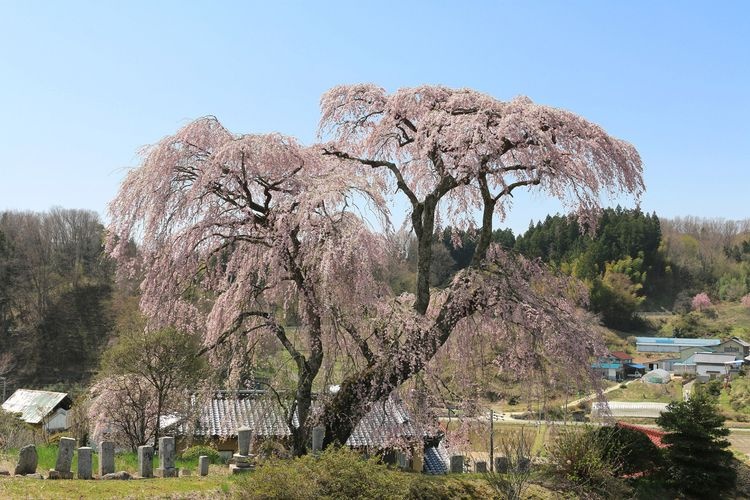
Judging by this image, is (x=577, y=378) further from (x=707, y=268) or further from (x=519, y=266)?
(x=707, y=268)

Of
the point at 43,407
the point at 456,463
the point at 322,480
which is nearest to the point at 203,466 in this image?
the point at 322,480

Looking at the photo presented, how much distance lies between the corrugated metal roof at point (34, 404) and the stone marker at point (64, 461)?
19.7 metres

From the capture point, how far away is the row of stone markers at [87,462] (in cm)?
838

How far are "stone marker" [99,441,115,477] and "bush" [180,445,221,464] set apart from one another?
→ 24.2 ft

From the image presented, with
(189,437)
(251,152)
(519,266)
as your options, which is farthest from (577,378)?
(189,437)

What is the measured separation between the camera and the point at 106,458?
28.9 ft

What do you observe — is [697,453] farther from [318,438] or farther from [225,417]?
[225,417]

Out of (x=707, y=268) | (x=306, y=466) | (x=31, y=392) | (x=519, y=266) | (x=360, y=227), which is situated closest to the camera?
(x=306, y=466)

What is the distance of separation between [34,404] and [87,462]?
77.2 ft

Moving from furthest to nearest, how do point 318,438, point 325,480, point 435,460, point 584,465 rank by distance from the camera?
point 435,460 → point 584,465 → point 318,438 → point 325,480

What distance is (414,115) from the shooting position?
11555 mm

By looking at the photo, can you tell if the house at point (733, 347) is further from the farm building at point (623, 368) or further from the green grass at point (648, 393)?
the green grass at point (648, 393)

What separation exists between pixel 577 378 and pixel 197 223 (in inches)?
242

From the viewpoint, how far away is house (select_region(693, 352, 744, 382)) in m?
52.8
